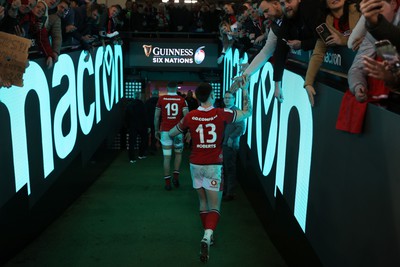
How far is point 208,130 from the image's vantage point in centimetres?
532

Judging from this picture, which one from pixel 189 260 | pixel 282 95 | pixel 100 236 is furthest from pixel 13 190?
pixel 282 95

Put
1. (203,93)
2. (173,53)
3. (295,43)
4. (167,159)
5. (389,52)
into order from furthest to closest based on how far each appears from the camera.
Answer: (173,53), (167,159), (203,93), (295,43), (389,52)

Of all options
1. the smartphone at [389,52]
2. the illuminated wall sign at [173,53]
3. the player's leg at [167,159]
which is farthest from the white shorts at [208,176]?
the illuminated wall sign at [173,53]

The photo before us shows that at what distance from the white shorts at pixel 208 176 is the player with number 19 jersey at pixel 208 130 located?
0.05m

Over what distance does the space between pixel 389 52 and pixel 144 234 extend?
4437 millimetres

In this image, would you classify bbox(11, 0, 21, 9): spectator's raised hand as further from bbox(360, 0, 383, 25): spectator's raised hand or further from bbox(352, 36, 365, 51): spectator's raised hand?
bbox(360, 0, 383, 25): spectator's raised hand

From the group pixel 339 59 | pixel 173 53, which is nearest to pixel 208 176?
pixel 339 59

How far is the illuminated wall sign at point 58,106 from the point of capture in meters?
4.98

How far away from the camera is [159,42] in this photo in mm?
13836

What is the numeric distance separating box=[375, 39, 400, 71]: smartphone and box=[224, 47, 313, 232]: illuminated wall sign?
6.07 feet

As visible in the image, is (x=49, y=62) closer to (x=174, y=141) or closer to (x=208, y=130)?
(x=208, y=130)

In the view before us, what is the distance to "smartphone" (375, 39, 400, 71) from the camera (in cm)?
209

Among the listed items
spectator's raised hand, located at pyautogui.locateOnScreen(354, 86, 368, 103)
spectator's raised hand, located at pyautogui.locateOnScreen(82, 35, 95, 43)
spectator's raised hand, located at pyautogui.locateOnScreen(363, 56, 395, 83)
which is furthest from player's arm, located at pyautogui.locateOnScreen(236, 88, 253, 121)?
spectator's raised hand, located at pyautogui.locateOnScreen(82, 35, 95, 43)

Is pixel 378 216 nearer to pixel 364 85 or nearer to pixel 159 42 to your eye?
pixel 364 85
